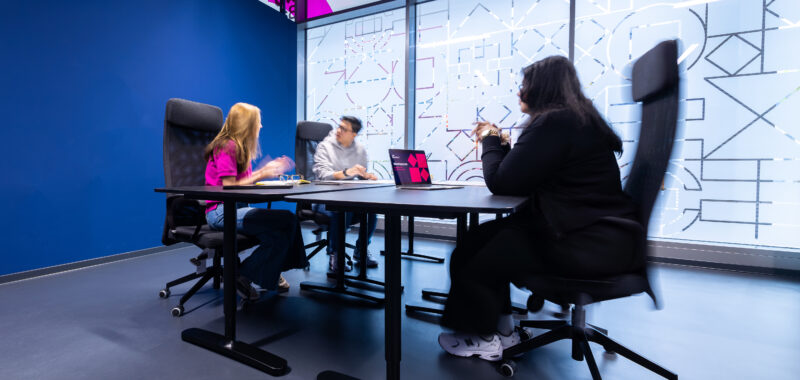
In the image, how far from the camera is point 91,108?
8.87 feet

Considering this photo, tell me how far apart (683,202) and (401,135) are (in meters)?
2.74

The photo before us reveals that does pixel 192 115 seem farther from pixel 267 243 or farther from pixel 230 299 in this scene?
pixel 230 299

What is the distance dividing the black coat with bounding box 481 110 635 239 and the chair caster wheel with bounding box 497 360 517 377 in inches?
22.5

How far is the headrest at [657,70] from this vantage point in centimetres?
104

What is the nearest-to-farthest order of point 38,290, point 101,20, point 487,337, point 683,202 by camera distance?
point 487,337
point 38,290
point 101,20
point 683,202

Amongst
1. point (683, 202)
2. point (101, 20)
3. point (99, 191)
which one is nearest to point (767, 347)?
point (683, 202)

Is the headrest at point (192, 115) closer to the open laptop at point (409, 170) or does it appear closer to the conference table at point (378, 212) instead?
A: the conference table at point (378, 212)

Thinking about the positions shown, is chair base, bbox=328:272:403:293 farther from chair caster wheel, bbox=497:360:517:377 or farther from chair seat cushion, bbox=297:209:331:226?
chair caster wheel, bbox=497:360:517:377

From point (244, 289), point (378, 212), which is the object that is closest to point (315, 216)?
point (244, 289)

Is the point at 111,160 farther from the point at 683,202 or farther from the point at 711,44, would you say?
the point at 711,44

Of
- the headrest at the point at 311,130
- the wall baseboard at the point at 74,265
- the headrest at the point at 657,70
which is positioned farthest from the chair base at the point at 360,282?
the wall baseboard at the point at 74,265

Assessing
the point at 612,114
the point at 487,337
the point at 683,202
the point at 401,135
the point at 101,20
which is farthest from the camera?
the point at 401,135

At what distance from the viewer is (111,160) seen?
285 centimetres

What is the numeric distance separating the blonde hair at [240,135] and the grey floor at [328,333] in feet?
2.74
